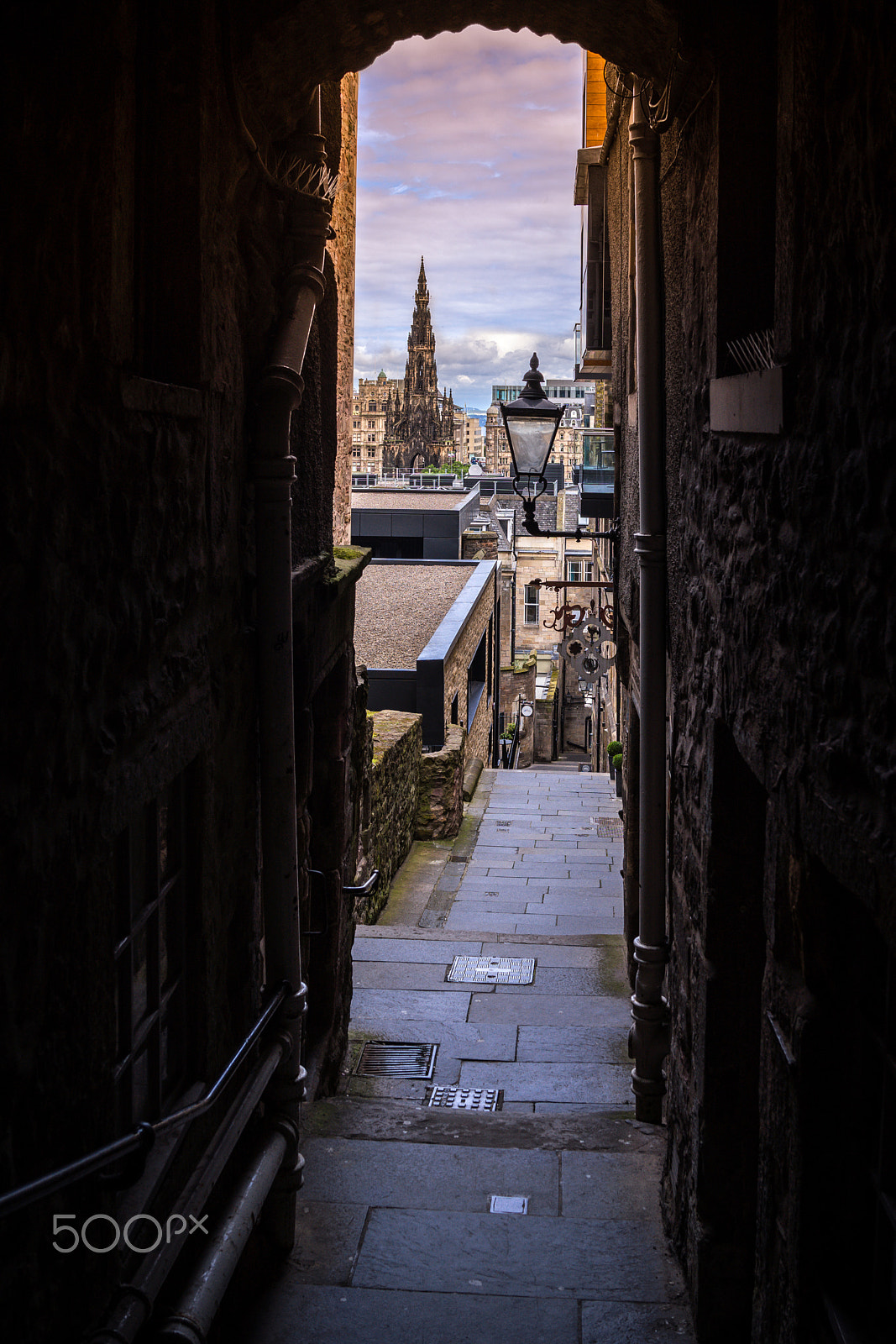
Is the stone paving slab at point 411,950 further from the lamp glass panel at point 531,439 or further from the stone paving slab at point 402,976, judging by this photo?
the lamp glass panel at point 531,439

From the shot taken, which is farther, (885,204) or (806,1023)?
(806,1023)

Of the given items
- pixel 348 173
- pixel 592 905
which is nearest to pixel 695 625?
pixel 348 173

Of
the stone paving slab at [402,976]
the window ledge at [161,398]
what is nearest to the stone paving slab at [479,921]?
the stone paving slab at [402,976]

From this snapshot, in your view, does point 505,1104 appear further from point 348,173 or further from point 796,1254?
point 348,173

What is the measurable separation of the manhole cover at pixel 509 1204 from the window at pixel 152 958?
6.16ft

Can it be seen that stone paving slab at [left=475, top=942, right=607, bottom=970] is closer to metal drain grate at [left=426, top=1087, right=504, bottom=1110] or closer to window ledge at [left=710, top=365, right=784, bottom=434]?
metal drain grate at [left=426, top=1087, right=504, bottom=1110]

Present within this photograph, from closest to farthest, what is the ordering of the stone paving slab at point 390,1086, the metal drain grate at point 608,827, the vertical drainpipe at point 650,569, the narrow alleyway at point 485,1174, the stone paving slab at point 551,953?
the narrow alleyway at point 485,1174 < the vertical drainpipe at point 650,569 < the stone paving slab at point 390,1086 < the stone paving slab at point 551,953 < the metal drain grate at point 608,827

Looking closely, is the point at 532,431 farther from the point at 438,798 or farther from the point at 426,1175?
the point at 438,798

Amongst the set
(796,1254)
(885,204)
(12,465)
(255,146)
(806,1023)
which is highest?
(255,146)

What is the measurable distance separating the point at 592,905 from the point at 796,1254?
8.80m

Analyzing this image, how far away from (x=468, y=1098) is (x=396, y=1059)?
703 mm

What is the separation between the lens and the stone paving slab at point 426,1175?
17.0 feet

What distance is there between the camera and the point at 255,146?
4.24 m

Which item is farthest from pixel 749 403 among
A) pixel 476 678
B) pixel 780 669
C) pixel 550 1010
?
pixel 476 678
